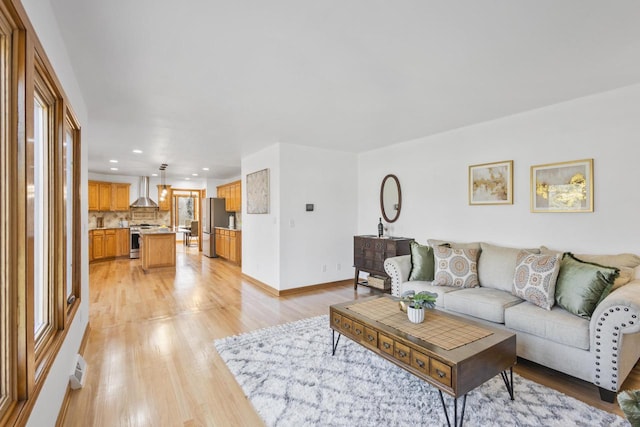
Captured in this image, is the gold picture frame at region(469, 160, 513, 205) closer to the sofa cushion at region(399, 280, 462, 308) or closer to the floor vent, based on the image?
the sofa cushion at region(399, 280, 462, 308)

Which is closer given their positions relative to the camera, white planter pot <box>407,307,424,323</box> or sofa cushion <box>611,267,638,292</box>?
white planter pot <box>407,307,424,323</box>

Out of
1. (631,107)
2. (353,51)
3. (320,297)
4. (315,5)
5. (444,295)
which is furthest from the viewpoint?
(320,297)

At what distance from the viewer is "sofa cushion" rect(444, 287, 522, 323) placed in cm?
277

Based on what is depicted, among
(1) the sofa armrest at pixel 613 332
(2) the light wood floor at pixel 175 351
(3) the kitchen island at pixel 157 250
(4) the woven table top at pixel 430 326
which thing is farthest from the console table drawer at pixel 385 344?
(3) the kitchen island at pixel 157 250

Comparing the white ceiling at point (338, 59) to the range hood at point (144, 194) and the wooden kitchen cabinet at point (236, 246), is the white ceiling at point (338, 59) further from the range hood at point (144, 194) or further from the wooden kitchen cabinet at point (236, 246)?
the range hood at point (144, 194)

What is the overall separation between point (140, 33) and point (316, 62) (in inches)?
45.5

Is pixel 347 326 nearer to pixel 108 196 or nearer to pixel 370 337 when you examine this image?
pixel 370 337

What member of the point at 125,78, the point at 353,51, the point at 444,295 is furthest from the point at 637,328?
the point at 125,78

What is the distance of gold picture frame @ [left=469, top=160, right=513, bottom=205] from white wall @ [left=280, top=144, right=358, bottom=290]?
7.20ft

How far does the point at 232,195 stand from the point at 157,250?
223 centimetres

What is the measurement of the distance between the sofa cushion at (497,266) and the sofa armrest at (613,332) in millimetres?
923

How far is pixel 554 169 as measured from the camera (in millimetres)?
3217

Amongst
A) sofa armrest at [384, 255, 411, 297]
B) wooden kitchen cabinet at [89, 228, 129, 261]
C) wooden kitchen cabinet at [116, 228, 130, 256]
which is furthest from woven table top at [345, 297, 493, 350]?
wooden kitchen cabinet at [116, 228, 130, 256]

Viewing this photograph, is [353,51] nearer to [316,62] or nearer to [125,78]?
[316,62]
